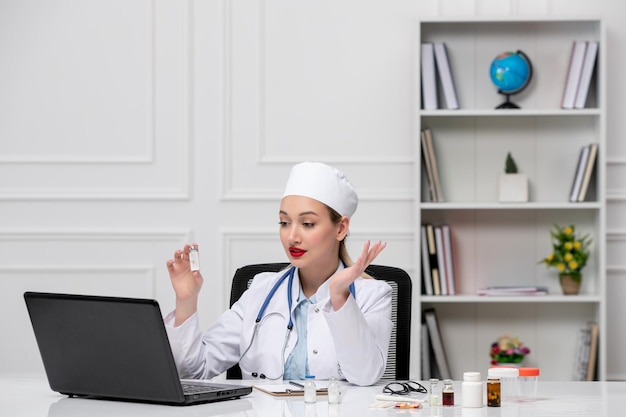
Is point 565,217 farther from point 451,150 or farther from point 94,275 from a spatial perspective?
point 94,275

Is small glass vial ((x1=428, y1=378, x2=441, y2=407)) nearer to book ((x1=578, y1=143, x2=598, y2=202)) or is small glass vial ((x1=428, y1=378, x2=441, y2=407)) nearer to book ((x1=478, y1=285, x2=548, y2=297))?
book ((x1=478, y1=285, x2=548, y2=297))

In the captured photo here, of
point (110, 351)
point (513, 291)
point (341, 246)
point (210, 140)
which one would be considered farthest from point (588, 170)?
point (110, 351)

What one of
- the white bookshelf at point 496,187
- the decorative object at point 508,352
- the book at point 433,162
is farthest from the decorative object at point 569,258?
the book at point 433,162

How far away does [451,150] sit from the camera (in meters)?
4.09

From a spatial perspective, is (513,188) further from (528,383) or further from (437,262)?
(528,383)

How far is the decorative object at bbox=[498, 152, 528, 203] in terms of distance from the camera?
13.0 ft

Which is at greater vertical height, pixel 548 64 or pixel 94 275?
pixel 548 64

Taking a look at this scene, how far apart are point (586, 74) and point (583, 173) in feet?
1.40

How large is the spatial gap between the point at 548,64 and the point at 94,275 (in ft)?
7.34

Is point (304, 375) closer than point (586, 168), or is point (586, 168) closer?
point (304, 375)

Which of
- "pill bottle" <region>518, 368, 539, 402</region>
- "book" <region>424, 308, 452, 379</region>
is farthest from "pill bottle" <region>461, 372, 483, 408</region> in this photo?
"book" <region>424, 308, 452, 379</region>

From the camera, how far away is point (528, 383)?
6.13 ft

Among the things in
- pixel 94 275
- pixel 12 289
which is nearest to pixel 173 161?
pixel 94 275

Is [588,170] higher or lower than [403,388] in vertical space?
higher
